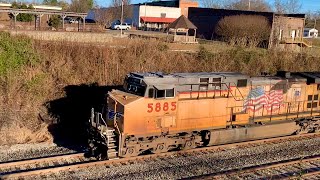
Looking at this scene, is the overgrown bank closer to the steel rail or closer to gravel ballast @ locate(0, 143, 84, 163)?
gravel ballast @ locate(0, 143, 84, 163)

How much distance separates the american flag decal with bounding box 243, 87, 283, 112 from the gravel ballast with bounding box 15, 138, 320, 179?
1.63 metres

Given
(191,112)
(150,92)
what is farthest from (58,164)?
(191,112)

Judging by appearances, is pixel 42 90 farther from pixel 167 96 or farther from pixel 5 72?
pixel 167 96

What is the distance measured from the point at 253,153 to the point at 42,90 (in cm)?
977

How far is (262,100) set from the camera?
15.6m

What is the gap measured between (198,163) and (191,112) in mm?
1849

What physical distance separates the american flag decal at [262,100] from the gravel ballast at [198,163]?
163 centimetres

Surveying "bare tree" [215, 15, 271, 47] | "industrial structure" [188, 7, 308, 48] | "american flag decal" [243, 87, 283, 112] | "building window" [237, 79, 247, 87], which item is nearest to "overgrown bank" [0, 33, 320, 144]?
"building window" [237, 79, 247, 87]

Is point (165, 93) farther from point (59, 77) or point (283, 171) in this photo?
point (59, 77)

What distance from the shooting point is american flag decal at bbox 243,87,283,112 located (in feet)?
49.6

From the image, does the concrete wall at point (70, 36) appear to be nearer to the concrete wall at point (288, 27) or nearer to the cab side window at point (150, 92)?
the cab side window at point (150, 92)

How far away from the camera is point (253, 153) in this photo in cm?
1447

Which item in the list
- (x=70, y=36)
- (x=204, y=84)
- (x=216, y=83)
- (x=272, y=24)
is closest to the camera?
(x=204, y=84)

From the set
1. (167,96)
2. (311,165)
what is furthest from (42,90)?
(311,165)
